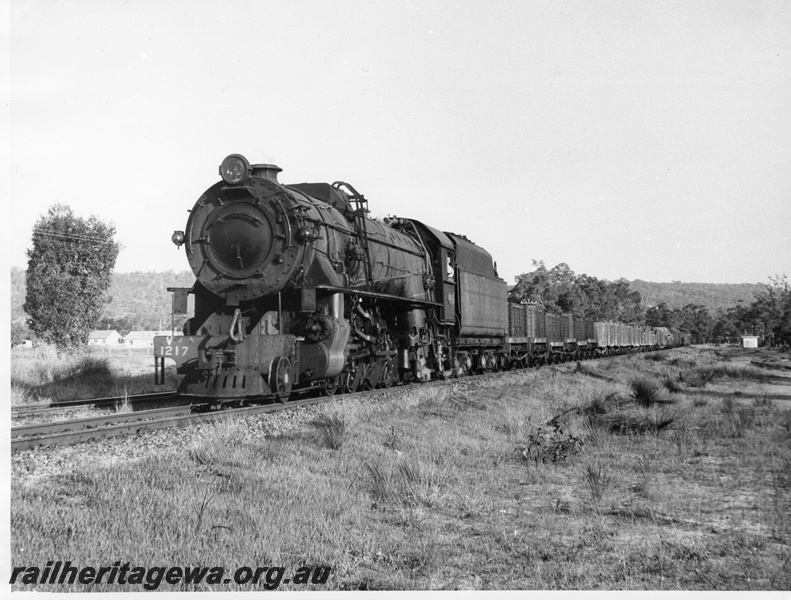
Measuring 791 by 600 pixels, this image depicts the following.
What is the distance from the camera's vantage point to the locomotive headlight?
11719mm

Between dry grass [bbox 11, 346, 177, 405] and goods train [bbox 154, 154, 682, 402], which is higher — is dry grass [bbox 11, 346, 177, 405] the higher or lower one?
the lower one

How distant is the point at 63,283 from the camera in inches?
939

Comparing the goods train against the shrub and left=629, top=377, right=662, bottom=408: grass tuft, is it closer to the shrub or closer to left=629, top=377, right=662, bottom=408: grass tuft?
the shrub

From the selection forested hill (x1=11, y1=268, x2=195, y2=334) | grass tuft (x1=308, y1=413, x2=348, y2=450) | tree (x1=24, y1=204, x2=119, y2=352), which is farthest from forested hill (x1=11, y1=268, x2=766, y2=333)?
grass tuft (x1=308, y1=413, x2=348, y2=450)

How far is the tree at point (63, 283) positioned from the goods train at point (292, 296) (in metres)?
12.6

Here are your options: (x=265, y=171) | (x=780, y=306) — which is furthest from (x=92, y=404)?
(x=780, y=306)

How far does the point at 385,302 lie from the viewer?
15352 mm

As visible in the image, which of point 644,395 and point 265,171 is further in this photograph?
point 644,395

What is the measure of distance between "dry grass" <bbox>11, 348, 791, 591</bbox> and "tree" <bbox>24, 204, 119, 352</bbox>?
17157mm

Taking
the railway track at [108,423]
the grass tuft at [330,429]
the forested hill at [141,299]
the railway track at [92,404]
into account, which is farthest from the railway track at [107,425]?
the forested hill at [141,299]
